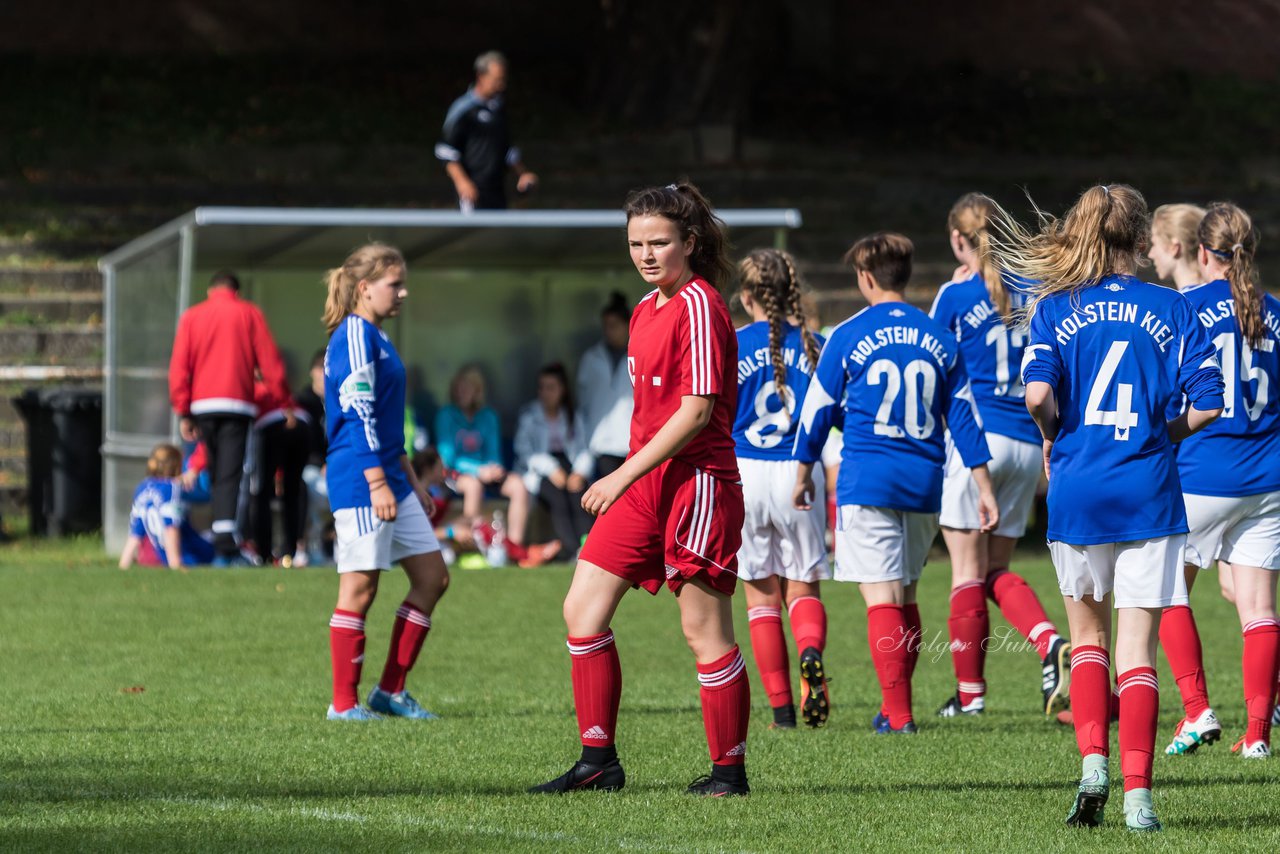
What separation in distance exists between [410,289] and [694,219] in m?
11.2

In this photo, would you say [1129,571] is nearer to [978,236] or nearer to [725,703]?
[725,703]

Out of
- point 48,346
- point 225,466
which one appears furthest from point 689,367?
point 48,346

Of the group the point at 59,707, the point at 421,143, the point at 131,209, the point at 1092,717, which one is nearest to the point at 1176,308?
the point at 1092,717

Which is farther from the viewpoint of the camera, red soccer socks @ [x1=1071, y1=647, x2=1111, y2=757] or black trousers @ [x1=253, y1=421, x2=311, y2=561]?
black trousers @ [x1=253, y1=421, x2=311, y2=561]

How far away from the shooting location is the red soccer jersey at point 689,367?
562cm

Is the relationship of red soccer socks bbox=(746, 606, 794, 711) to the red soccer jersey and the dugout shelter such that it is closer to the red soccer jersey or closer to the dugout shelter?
the red soccer jersey

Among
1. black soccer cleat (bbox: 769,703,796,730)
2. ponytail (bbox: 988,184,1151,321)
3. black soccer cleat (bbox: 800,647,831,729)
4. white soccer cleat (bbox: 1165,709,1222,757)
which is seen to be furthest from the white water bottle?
ponytail (bbox: 988,184,1151,321)

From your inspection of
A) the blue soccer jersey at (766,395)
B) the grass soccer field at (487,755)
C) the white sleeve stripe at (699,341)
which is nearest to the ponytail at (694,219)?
the white sleeve stripe at (699,341)

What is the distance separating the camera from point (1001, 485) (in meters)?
8.51

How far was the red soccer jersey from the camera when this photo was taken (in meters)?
5.62

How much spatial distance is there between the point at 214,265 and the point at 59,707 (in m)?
8.57

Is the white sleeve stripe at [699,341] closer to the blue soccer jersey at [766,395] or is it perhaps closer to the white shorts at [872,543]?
the white shorts at [872,543]

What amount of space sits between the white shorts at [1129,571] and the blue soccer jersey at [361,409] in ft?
Answer: 10.4

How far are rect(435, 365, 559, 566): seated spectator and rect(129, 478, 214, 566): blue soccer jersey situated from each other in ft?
7.89
